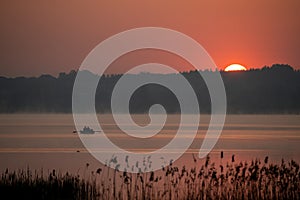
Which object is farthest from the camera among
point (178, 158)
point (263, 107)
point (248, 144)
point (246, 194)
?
point (263, 107)

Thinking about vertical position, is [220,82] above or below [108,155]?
above

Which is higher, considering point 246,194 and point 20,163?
point 20,163

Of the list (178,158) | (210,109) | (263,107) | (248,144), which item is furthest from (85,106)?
(178,158)

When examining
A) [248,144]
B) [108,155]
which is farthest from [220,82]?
[108,155]

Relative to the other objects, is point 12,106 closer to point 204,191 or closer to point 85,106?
point 85,106

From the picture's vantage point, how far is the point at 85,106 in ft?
473

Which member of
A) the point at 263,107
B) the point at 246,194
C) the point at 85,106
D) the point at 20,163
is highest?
the point at 85,106

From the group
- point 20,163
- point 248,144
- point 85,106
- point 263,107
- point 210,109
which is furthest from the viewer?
point 85,106

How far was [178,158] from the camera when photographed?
30625mm

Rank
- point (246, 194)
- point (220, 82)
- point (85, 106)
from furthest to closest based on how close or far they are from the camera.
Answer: point (85, 106)
point (220, 82)
point (246, 194)

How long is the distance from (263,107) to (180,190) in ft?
301

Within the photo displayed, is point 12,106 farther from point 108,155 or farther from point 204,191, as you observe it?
point 204,191

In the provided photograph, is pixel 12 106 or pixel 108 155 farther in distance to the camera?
pixel 12 106

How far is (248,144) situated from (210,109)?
84.9 m
